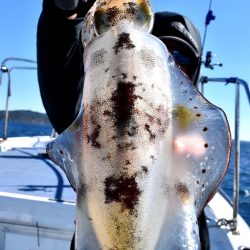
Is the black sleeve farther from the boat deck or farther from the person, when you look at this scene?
the boat deck

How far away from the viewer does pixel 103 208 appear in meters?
0.77

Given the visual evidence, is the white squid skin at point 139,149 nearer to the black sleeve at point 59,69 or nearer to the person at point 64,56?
the person at point 64,56

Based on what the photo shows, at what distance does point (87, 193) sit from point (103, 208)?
58 millimetres

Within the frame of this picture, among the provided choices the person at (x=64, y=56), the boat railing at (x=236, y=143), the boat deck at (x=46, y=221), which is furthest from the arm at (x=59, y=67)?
the boat railing at (x=236, y=143)

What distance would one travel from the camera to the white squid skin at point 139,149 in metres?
0.77

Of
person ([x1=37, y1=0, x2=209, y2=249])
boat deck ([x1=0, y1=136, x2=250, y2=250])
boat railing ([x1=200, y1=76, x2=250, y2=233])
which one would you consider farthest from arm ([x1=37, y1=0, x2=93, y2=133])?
boat railing ([x1=200, y1=76, x2=250, y2=233])

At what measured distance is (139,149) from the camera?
2.63 ft

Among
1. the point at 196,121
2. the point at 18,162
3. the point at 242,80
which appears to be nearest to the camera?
the point at 196,121

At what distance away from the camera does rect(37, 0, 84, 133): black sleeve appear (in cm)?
170

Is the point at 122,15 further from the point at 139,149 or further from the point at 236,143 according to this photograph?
the point at 236,143

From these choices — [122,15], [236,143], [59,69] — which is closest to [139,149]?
[122,15]

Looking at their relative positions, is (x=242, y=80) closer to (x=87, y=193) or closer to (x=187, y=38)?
(x=187, y=38)

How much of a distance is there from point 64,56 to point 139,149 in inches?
→ 42.8

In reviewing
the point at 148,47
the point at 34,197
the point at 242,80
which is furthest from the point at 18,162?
the point at 148,47
